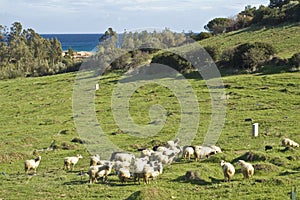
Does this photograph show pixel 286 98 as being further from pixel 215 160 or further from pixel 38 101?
pixel 38 101

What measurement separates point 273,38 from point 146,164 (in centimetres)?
4464

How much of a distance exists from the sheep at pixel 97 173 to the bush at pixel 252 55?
31145 millimetres

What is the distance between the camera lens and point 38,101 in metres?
46.1

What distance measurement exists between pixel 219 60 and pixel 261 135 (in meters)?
25.6

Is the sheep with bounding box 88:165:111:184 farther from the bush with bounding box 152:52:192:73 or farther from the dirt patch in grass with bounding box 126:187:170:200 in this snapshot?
the bush with bounding box 152:52:192:73

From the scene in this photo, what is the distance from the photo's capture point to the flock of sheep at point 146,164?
53.7 ft

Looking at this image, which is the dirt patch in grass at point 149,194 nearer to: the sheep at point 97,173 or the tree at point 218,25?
the sheep at point 97,173

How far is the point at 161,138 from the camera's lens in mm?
26984

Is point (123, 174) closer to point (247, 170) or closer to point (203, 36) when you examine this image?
point (247, 170)

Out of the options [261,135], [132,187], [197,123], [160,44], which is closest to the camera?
[132,187]

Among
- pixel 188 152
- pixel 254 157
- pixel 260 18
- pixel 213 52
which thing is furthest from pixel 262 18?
pixel 254 157

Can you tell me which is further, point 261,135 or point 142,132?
point 142,132

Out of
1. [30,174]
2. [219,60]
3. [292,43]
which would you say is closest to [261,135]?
[30,174]

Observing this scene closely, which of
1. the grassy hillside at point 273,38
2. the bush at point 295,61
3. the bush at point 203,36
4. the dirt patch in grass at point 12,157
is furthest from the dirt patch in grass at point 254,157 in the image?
the bush at point 203,36
